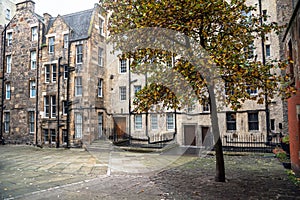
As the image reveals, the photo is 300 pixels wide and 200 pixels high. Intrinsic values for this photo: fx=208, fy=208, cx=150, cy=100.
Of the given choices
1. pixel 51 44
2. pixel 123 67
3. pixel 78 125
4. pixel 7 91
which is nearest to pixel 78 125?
→ pixel 78 125

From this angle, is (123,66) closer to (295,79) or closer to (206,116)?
(206,116)

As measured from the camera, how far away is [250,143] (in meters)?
15.2

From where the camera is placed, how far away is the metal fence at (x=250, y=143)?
14.4m

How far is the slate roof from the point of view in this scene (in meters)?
19.2

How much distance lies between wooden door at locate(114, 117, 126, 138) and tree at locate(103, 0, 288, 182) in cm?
1125

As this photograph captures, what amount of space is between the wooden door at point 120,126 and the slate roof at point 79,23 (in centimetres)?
808

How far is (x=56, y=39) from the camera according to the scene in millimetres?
20156

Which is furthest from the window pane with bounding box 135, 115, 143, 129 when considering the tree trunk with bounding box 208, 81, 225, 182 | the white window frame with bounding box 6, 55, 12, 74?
the white window frame with bounding box 6, 55, 12, 74

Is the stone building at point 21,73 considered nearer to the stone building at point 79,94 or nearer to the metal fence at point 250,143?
the stone building at point 79,94

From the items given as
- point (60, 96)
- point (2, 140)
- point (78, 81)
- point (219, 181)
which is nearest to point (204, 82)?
point (219, 181)

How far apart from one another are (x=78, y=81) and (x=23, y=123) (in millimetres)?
7746

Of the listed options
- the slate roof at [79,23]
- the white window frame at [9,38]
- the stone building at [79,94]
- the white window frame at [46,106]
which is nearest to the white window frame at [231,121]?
the stone building at [79,94]

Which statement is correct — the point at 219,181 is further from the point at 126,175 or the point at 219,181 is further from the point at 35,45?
the point at 35,45

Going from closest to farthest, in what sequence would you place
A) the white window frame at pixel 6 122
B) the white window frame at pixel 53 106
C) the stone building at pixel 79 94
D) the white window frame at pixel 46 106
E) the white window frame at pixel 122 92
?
the stone building at pixel 79 94, the white window frame at pixel 122 92, the white window frame at pixel 53 106, the white window frame at pixel 46 106, the white window frame at pixel 6 122
